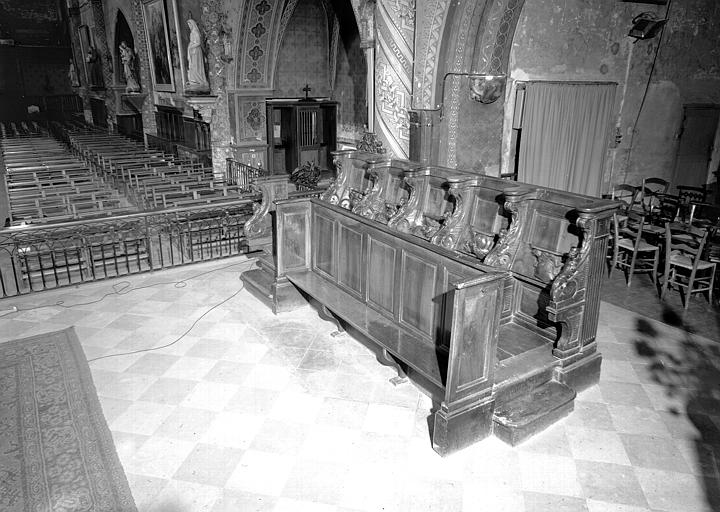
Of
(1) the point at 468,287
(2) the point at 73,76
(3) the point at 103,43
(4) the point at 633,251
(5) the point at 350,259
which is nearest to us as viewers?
(1) the point at 468,287

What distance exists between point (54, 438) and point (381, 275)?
8.63 feet

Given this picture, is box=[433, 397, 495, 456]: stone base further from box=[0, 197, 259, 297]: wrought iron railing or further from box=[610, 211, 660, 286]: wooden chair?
box=[0, 197, 259, 297]: wrought iron railing

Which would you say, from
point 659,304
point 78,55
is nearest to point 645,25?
point 659,304

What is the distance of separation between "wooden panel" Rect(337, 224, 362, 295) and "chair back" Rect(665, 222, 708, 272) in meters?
3.53

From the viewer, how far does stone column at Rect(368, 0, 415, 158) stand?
7.36 m

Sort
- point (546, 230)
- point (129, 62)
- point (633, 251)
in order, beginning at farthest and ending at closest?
point (129, 62), point (633, 251), point (546, 230)

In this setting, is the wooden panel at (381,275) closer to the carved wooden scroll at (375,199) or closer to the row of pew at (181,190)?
the carved wooden scroll at (375,199)

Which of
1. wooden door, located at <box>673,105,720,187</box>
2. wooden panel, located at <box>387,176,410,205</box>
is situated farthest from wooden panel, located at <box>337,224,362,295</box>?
wooden door, located at <box>673,105,720,187</box>

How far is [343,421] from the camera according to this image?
12.3 feet

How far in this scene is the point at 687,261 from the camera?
5879 mm

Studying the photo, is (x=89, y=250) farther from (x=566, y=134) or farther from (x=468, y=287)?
(x=566, y=134)

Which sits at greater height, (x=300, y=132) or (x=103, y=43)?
(x=103, y=43)

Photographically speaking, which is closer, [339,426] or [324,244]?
[339,426]

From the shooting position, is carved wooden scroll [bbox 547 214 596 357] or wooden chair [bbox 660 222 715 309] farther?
wooden chair [bbox 660 222 715 309]
